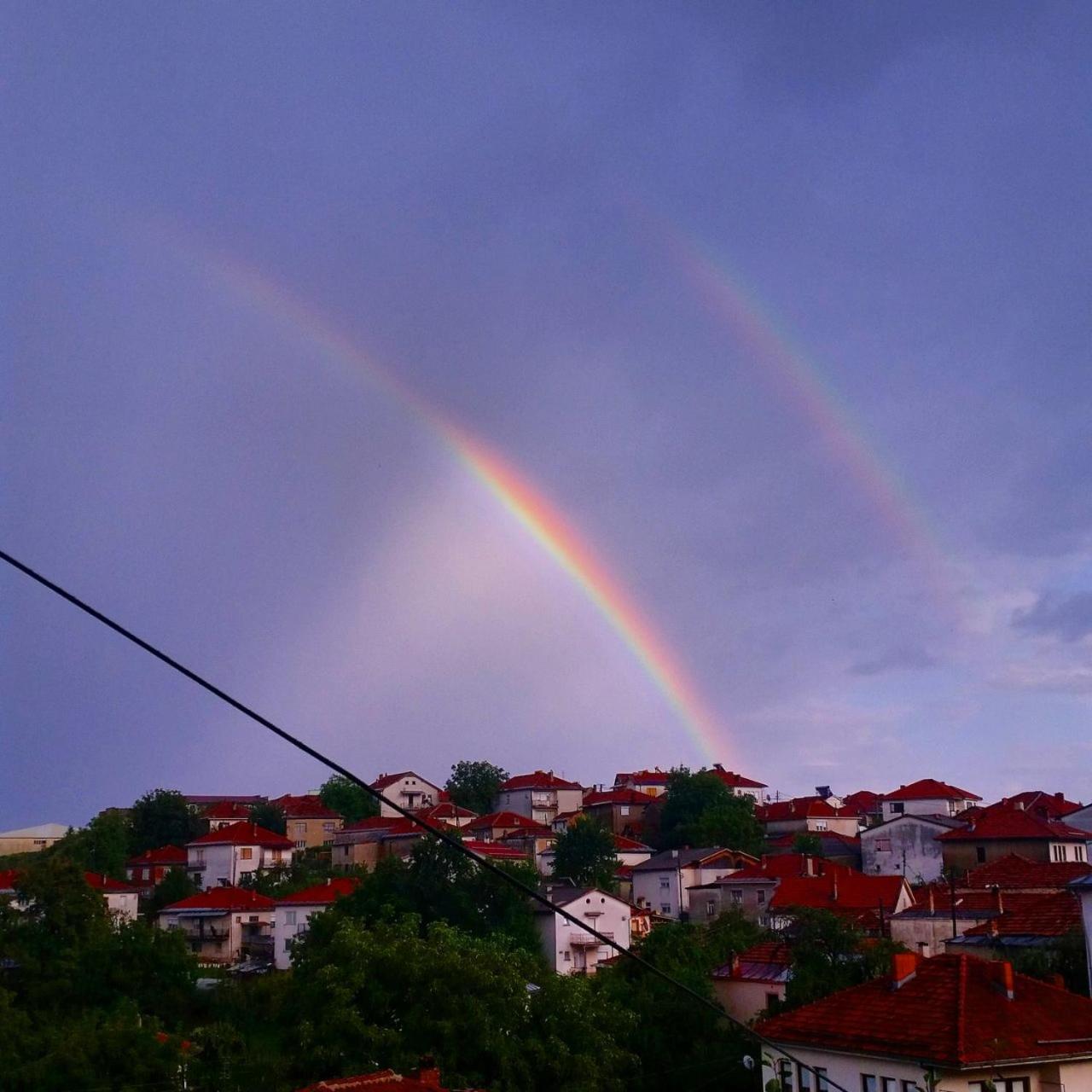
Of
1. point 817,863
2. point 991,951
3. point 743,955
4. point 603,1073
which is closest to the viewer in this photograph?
point 603,1073

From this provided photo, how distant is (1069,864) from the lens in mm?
49344

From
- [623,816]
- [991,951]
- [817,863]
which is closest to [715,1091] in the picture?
[991,951]

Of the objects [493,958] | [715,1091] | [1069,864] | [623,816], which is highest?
[623,816]

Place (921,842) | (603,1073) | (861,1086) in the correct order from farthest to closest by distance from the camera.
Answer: (921,842), (603,1073), (861,1086)

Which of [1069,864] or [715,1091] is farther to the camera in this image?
[1069,864]

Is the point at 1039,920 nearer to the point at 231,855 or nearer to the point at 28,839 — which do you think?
the point at 231,855

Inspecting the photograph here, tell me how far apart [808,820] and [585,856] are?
26.0 meters

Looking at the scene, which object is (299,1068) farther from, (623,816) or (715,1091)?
(623,816)

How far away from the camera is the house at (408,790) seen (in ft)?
333

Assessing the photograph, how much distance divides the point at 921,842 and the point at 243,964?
126ft

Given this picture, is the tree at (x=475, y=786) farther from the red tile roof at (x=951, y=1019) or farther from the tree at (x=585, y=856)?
the red tile roof at (x=951, y=1019)

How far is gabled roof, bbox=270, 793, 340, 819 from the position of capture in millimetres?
97375

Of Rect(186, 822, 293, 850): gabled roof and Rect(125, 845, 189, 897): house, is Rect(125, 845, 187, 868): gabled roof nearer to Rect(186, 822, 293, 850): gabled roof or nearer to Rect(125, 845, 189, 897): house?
Rect(125, 845, 189, 897): house

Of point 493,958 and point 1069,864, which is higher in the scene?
point 1069,864
